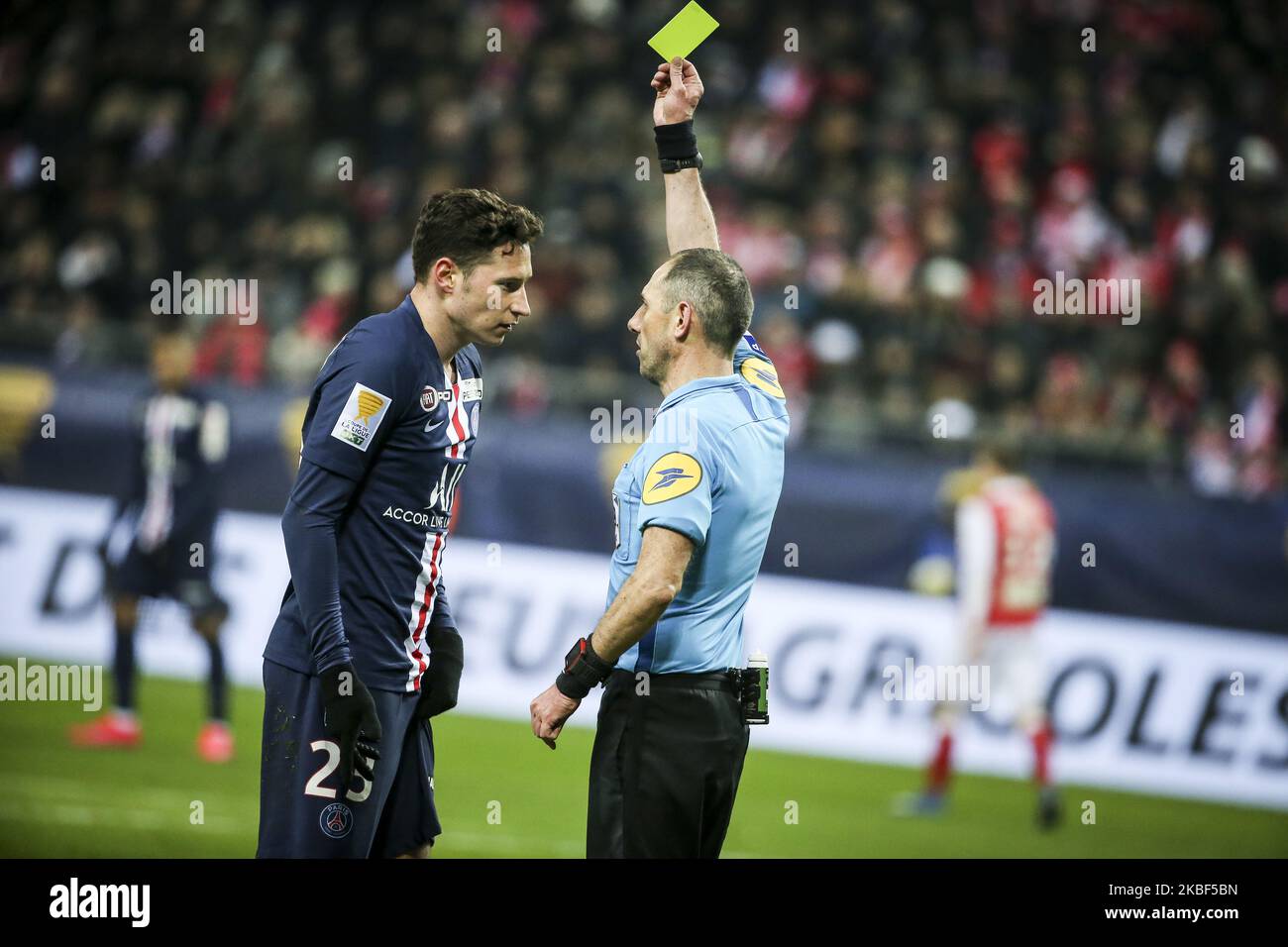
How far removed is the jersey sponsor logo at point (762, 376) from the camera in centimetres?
428

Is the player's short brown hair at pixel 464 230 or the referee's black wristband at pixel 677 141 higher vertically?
the referee's black wristband at pixel 677 141

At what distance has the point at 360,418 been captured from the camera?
146 inches

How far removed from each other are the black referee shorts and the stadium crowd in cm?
600

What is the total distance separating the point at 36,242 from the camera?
1229 cm

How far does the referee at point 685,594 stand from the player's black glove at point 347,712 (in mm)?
450

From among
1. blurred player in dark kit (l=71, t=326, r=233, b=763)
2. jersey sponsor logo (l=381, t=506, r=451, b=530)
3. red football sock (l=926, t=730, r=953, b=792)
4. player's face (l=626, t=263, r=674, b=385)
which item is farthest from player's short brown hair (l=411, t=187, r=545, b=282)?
red football sock (l=926, t=730, r=953, b=792)

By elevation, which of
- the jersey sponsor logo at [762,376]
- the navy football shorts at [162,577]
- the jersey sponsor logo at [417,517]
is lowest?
the navy football shorts at [162,577]

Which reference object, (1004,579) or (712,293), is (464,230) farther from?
(1004,579)

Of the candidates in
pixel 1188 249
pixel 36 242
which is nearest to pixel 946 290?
pixel 1188 249

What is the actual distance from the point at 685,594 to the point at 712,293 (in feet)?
2.75

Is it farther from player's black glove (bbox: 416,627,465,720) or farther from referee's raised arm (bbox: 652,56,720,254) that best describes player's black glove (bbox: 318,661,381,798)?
referee's raised arm (bbox: 652,56,720,254)

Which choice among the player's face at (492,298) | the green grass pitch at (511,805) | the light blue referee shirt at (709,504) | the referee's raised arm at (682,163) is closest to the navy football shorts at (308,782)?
the light blue referee shirt at (709,504)

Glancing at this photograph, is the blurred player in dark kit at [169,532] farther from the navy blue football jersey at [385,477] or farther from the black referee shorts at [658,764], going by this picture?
the black referee shorts at [658,764]

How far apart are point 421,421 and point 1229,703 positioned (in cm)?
692
